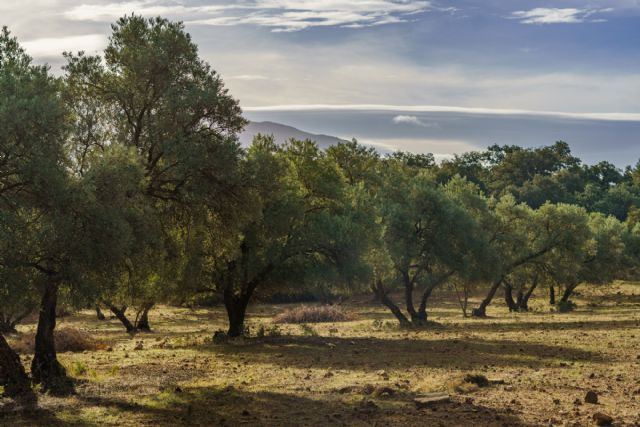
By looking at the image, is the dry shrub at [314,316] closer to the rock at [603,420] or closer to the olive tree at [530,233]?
the olive tree at [530,233]

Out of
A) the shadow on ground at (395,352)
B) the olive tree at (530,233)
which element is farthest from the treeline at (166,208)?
the olive tree at (530,233)

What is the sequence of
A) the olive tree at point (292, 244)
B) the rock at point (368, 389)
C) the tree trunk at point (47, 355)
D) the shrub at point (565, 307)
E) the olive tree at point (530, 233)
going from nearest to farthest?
the rock at point (368, 389) → the tree trunk at point (47, 355) → the olive tree at point (292, 244) → the olive tree at point (530, 233) → the shrub at point (565, 307)

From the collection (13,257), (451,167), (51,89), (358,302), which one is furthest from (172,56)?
(451,167)

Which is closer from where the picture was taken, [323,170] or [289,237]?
[289,237]

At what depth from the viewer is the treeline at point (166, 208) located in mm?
18594

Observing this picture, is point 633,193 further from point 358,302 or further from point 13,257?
point 13,257

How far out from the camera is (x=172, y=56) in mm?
25578

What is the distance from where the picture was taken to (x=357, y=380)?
68.6 ft

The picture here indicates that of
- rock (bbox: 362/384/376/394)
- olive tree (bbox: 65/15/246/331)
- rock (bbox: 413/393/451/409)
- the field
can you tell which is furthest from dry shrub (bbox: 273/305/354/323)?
rock (bbox: 413/393/451/409)

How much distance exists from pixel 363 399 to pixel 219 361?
11154 millimetres

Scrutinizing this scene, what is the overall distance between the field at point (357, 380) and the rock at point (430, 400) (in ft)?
0.66

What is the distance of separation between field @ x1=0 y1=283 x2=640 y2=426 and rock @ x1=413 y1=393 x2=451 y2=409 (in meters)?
0.20

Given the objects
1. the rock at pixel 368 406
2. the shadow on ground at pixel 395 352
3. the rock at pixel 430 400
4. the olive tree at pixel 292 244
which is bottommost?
the shadow on ground at pixel 395 352

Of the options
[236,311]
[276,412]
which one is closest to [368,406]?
[276,412]
